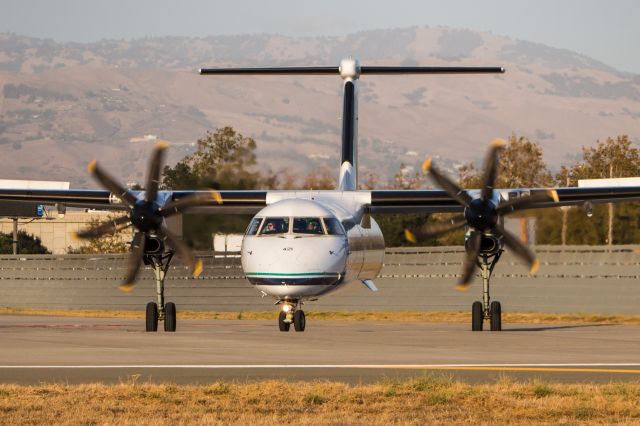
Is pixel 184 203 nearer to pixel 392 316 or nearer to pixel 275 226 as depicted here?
pixel 275 226

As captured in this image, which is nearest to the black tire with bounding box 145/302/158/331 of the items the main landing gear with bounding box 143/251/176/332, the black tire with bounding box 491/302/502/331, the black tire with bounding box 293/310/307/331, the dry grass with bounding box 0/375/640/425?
the main landing gear with bounding box 143/251/176/332

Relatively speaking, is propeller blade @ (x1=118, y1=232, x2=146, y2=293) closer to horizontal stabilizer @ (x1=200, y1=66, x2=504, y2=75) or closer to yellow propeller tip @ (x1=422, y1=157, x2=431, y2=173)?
horizontal stabilizer @ (x1=200, y1=66, x2=504, y2=75)

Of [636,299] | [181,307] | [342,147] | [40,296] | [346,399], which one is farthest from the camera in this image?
[40,296]

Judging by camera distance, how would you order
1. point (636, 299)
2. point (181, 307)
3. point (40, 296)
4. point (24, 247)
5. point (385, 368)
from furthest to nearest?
point (24, 247), point (40, 296), point (181, 307), point (636, 299), point (385, 368)

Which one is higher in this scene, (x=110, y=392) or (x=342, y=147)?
(x=342, y=147)

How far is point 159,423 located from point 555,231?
1360 inches

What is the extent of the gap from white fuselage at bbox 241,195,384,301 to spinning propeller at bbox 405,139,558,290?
244 centimetres

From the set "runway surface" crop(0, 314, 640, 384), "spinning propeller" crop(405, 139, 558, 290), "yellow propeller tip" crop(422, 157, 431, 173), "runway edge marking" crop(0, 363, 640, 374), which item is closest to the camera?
"runway surface" crop(0, 314, 640, 384)

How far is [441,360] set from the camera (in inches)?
896

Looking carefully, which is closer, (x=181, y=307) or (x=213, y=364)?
(x=213, y=364)

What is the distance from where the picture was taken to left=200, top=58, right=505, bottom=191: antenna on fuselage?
36.9m

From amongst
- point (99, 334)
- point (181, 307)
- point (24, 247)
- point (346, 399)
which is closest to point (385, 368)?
point (346, 399)

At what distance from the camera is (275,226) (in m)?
30.2

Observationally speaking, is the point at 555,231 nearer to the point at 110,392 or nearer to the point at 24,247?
the point at 110,392
